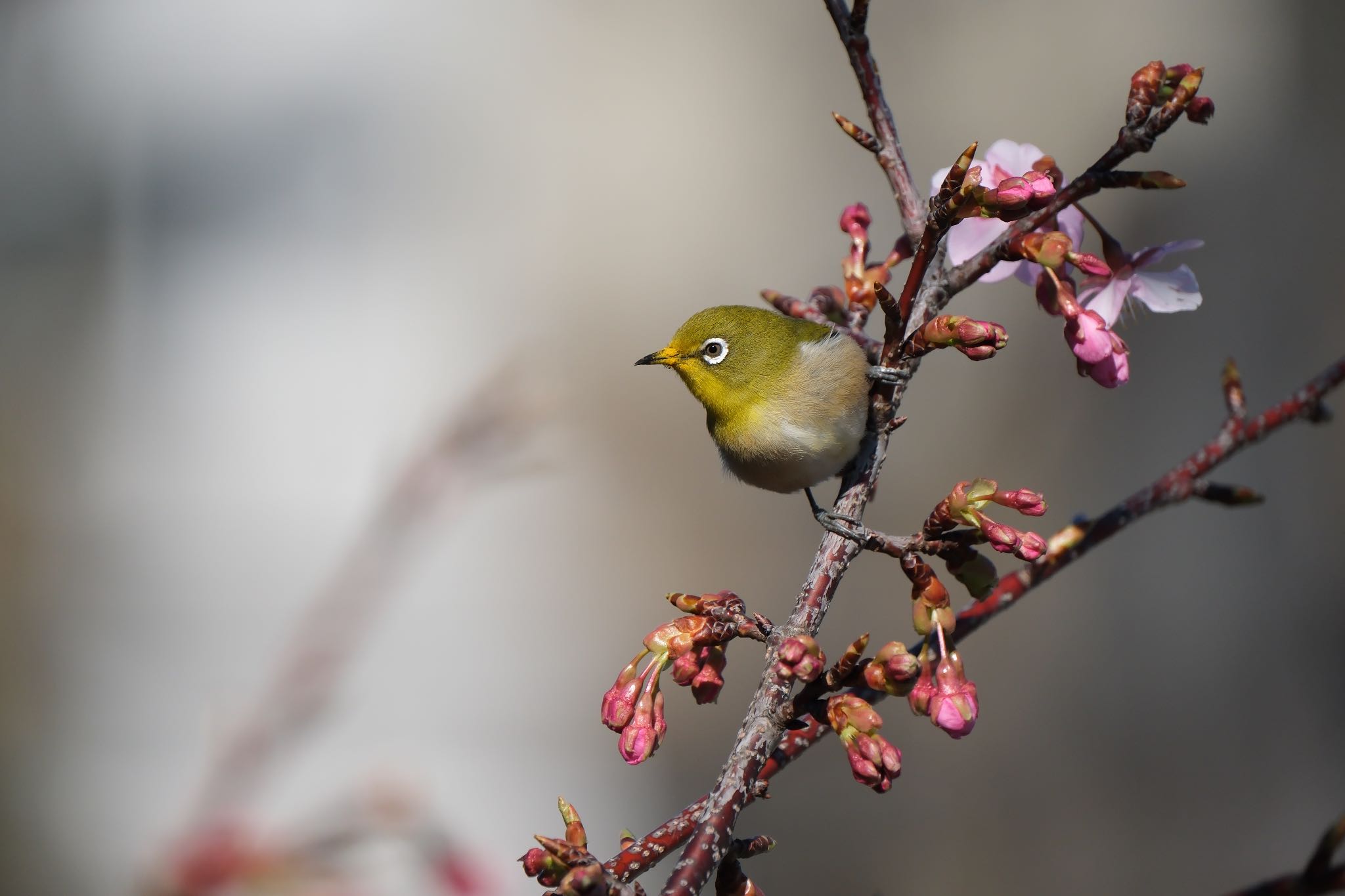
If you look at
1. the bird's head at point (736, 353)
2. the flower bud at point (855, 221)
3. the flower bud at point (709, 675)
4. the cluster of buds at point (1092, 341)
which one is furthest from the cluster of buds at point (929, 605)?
the bird's head at point (736, 353)

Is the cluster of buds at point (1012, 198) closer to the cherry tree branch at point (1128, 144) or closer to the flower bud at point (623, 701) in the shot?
the cherry tree branch at point (1128, 144)

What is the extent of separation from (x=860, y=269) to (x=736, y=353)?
779mm

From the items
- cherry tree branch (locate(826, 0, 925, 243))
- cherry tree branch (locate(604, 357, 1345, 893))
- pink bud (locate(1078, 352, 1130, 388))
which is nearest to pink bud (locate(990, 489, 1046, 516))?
cherry tree branch (locate(604, 357, 1345, 893))

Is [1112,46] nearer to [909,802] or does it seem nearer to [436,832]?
[909,802]

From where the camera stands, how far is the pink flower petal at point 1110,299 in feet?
5.41

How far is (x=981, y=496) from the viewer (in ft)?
4.54

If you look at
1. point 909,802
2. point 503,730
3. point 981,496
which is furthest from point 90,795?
point 981,496

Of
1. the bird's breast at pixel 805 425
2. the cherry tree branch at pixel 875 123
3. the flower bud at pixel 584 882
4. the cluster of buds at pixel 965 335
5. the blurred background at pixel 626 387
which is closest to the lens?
the flower bud at pixel 584 882

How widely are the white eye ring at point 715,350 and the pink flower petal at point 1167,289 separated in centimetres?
112

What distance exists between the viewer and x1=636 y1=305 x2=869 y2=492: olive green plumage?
232 centimetres

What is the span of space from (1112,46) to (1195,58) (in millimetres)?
469

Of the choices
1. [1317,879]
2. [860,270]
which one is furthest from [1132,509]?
[1317,879]

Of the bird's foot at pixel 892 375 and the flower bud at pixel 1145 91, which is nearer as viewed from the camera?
the flower bud at pixel 1145 91

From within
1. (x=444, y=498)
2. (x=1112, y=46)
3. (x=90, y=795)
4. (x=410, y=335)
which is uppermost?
(x=410, y=335)
